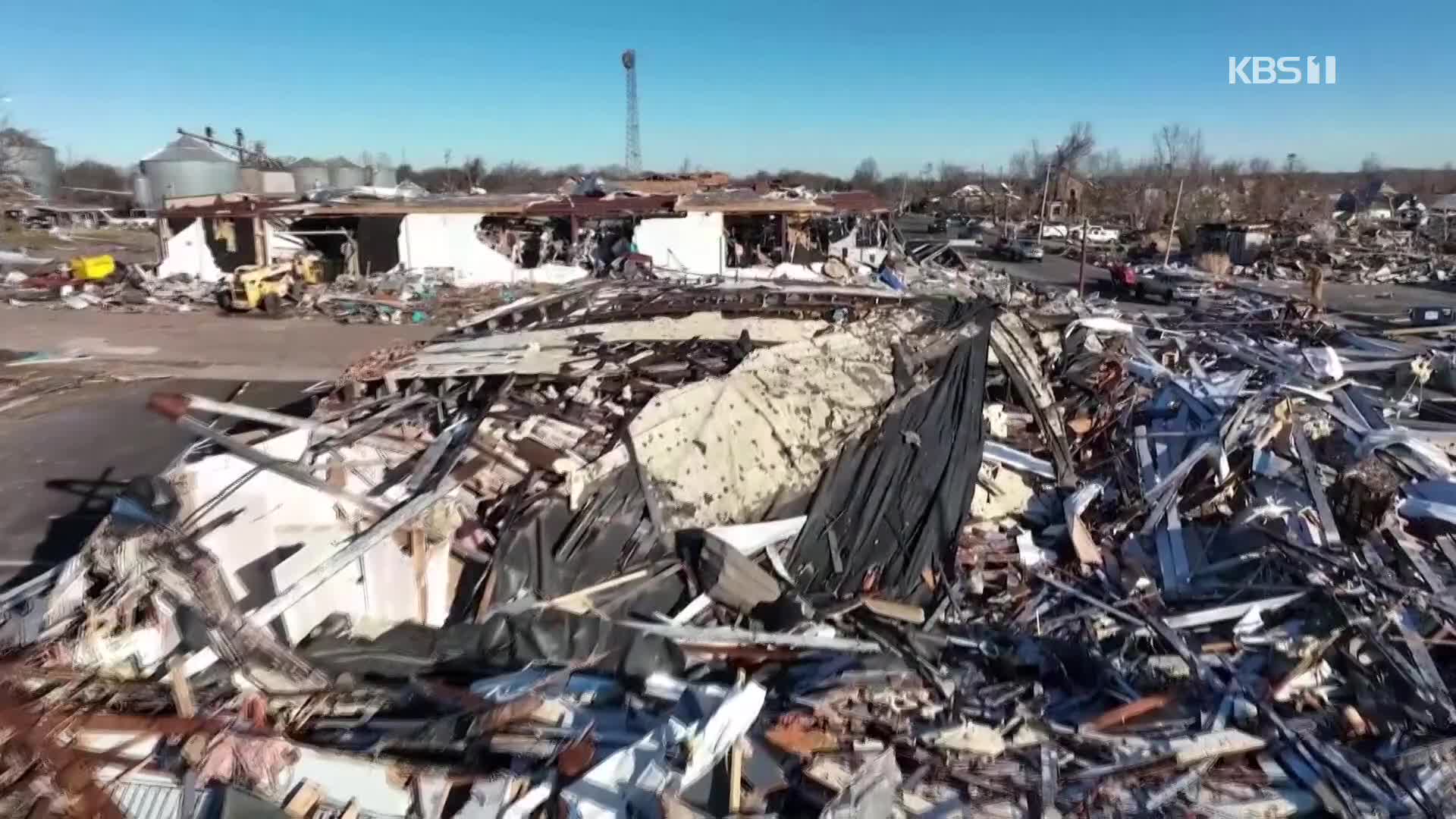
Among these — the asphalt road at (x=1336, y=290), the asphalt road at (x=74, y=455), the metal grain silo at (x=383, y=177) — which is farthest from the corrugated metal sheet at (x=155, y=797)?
the metal grain silo at (x=383, y=177)

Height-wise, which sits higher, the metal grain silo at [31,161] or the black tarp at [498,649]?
the metal grain silo at [31,161]

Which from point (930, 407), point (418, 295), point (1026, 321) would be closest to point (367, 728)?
point (930, 407)

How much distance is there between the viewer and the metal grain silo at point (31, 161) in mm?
42312

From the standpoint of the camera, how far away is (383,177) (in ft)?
151

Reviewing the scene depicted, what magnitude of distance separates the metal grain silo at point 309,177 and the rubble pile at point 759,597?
40.8 metres

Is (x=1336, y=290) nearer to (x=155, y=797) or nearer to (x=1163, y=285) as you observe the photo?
(x=1163, y=285)

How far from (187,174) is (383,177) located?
9296 mm

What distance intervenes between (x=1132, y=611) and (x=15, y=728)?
589 centimetres

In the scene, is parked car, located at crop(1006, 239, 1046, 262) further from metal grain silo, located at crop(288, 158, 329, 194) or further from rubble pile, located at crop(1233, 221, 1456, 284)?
metal grain silo, located at crop(288, 158, 329, 194)

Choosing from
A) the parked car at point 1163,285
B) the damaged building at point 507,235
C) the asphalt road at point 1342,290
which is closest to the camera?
the damaged building at point 507,235

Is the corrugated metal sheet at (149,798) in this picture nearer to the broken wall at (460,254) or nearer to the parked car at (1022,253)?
the broken wall at (460,254)

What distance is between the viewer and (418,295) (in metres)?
21.0

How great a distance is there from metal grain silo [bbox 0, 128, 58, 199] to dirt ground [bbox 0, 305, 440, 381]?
30.0 meters

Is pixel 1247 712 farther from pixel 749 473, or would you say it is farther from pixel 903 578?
pixel 749 473
